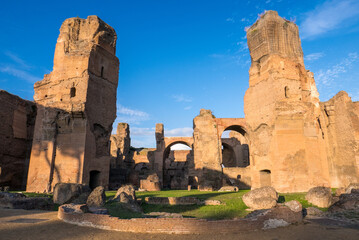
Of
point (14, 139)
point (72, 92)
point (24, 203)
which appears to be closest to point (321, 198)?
point (24, 203)

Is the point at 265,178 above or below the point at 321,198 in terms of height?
above

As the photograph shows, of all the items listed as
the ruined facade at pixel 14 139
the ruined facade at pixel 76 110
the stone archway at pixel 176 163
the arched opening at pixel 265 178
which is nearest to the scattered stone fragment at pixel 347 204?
Result: the arched opening at pixel 265 178

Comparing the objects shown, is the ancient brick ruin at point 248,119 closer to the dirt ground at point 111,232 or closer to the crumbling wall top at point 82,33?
the crumbling wall top at point 82,33

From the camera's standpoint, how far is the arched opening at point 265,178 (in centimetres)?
1401

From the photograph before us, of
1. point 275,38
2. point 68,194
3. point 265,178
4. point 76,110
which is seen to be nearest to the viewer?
point 68,194

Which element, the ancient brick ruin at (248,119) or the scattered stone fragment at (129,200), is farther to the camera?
the ancient brick ruin at (248,119)

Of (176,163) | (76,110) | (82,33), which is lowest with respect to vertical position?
(176,163)

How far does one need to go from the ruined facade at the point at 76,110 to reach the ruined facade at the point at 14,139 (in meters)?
1.68

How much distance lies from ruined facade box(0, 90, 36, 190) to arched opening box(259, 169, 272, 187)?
48.2 ft

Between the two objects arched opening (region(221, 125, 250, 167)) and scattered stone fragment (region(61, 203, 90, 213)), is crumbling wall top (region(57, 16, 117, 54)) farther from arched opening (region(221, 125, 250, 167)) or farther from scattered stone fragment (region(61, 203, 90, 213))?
arched opening (region(221, 125, 250, 167))

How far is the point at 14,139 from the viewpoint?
15.2 metres

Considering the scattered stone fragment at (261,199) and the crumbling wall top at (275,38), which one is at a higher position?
the crumbling wall top at (275,38)

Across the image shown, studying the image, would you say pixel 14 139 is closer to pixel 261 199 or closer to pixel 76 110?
pixel 76 110

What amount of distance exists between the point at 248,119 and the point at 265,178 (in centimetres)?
375
